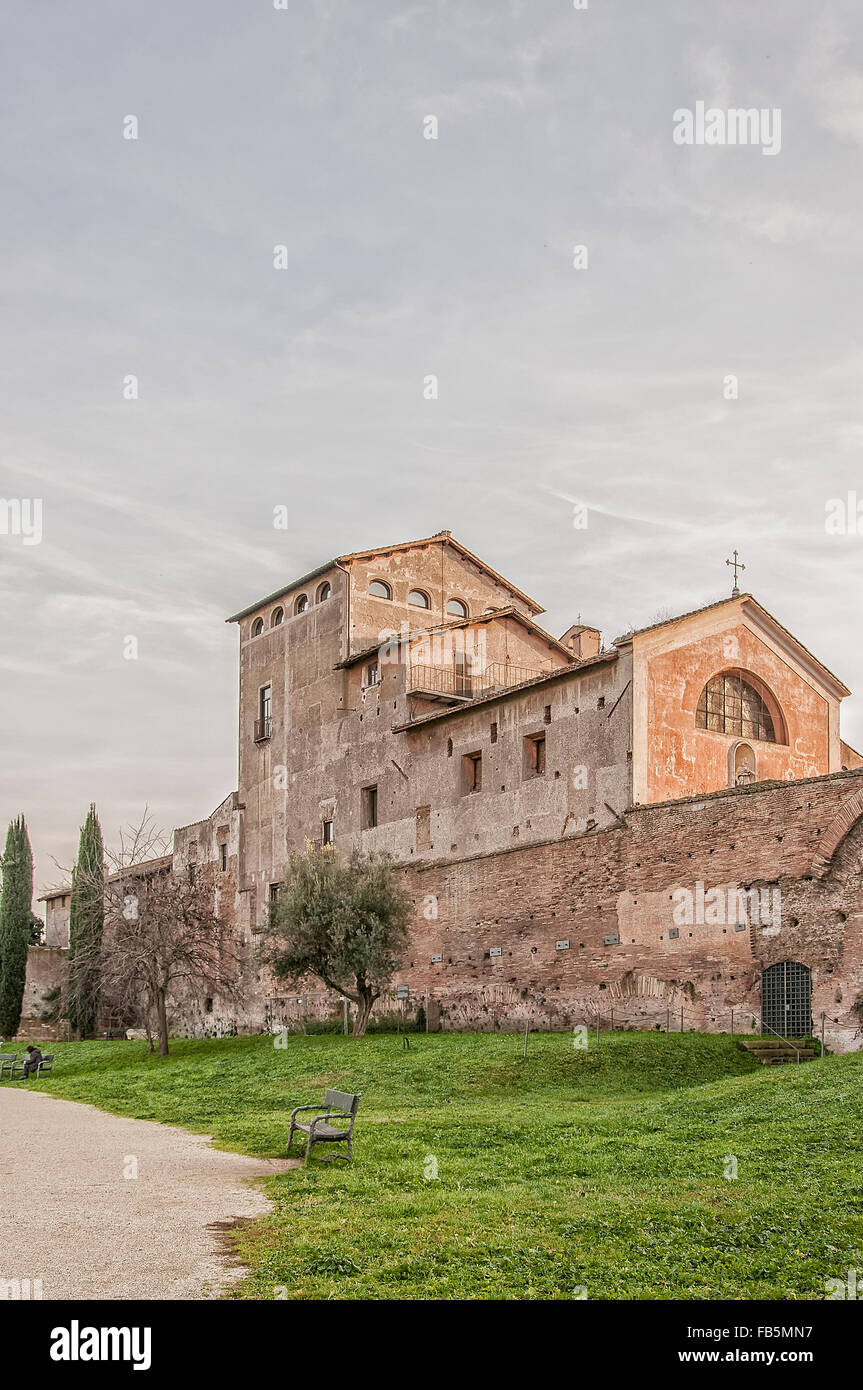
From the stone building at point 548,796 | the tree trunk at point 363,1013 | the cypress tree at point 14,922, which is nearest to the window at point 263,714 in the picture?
the stone building at point 548,796

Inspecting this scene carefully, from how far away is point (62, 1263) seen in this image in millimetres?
8438

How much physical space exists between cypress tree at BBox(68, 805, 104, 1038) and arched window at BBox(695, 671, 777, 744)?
18.0m

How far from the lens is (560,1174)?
1182 cm

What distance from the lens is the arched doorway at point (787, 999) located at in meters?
22.8

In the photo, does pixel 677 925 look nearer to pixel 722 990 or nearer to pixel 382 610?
pixel 722 990

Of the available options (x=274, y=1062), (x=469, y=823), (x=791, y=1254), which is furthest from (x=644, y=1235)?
(x=469, y=823)

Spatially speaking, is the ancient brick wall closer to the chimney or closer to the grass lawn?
the grass lawn

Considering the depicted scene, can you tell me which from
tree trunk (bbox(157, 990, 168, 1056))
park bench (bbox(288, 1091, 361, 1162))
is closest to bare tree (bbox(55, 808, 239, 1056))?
tree trunk (bbox(157, 990, 168, 1056))

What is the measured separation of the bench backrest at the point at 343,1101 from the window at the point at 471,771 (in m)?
20.5

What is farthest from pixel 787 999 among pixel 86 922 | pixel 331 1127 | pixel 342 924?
pixel 86 922

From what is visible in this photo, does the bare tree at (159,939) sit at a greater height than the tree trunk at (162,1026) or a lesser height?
greater

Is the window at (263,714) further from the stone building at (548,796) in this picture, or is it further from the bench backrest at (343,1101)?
the bench backrest at (343,1101)

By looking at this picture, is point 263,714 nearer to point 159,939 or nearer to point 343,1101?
point 159,939
